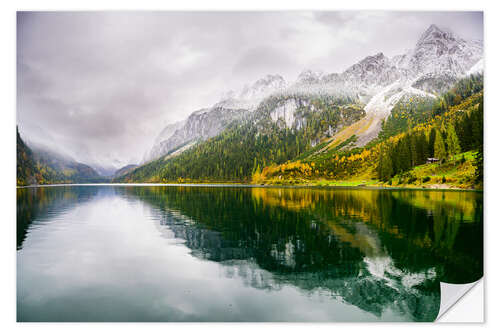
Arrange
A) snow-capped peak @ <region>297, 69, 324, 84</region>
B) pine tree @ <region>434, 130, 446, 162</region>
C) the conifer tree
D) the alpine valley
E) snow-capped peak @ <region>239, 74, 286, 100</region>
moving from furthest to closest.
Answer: the alpine valley → pine tree @ <region>434, 130, 446, 162</region> → the conifer tree → snow-capped peak @ <region>239, 74, 286, 100</region> → snow-capped peak @ <region>297, 69, 324, 84</region>

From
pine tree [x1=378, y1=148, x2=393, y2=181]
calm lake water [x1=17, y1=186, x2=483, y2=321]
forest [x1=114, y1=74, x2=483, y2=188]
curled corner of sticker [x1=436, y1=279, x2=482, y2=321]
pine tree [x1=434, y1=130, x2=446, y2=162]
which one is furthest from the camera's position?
pine tree [x1=378, y1=148, x2=393, y2=181]

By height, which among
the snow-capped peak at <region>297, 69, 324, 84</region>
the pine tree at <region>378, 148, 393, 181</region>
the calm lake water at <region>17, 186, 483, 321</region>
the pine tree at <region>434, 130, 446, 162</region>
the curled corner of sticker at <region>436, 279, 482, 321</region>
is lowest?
the curled corner of sticker at <region>436, 279, 482, 321</region>

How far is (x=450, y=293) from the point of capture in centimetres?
910

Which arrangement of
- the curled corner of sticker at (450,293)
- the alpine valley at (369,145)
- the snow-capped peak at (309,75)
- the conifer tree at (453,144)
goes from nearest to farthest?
the curled corner of sticker at (450,293)
the snow-capped peak at (309,75)
the conifer tree at (453,144)
the alpine valley at (369,145)

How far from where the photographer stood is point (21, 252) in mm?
12391

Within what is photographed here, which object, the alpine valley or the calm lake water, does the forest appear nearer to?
the alpine valley

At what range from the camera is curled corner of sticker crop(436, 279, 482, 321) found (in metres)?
8.57

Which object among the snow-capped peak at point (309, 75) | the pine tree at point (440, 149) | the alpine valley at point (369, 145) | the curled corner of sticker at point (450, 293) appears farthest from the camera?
the alpine valley at point (369, 145)

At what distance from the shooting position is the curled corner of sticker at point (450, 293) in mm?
8573

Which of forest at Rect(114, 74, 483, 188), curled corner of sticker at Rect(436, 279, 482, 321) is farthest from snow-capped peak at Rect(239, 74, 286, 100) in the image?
curled corner of sticker at Rect(436, 279, 482, 321)

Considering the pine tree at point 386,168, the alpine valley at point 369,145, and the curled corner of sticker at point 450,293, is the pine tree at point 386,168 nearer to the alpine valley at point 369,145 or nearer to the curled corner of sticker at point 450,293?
the alpine valley at point 369,145
